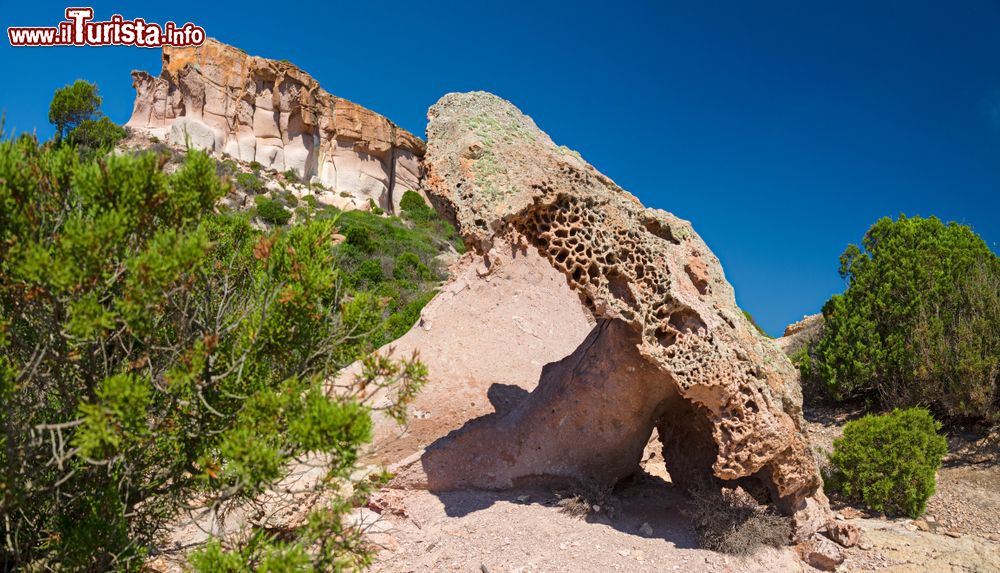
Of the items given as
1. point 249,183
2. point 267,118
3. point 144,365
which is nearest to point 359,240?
point 249,183

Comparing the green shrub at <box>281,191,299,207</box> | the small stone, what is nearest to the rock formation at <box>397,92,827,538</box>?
the small stone

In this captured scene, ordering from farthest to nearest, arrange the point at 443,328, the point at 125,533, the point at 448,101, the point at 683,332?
the point at 443,328 < the point at 448,101 < the point at 683,332 < the point at 125,533

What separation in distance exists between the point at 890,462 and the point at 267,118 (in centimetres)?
3833

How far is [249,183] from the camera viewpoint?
103ft

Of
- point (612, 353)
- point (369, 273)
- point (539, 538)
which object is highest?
point (369, 273)

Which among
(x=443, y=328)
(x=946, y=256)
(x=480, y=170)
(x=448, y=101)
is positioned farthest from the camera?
(x=946, y=256)

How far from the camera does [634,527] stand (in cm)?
629

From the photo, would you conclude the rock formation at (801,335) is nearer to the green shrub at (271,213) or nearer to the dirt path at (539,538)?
the dirt path at (539,538)

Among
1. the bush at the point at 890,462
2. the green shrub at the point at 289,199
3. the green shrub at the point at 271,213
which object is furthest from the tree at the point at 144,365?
the green shrub at the point at 289,199

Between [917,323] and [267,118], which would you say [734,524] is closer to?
[917,323]

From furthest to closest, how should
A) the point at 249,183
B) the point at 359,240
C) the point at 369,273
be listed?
the point at 249,183, the point at 359,240, the point at 369,273

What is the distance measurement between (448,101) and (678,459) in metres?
5.01

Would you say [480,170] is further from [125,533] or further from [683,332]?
[125,533]

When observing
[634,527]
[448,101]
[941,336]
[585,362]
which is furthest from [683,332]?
[941,336]
